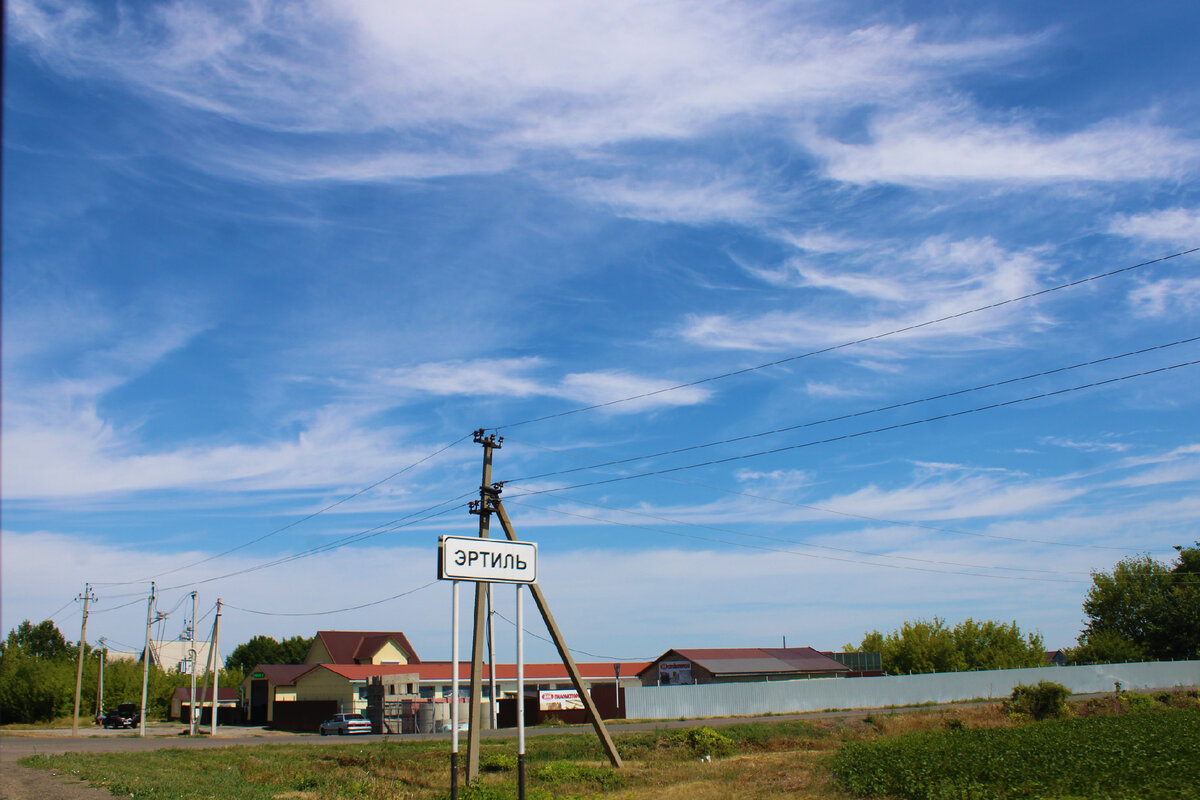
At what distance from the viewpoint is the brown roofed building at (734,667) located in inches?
2581

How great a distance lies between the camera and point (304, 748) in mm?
33469

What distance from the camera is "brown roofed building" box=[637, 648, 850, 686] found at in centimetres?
6556

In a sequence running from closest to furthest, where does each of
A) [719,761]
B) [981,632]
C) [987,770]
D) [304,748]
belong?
[987,770] → [719,761] → [304,748] → [981,632]

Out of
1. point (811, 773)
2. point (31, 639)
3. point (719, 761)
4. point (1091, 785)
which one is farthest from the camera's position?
point (31, 639)

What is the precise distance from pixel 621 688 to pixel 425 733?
42.2 feet

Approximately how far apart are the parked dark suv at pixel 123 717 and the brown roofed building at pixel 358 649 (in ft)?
45.5

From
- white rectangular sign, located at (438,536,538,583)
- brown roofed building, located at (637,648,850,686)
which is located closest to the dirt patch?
white rectangular sign, located at (438,536,538,583)

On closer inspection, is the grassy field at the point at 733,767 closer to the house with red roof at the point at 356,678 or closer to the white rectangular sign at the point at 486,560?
the white rectangular sign at the point at 486,560

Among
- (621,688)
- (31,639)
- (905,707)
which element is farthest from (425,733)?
(31,639)

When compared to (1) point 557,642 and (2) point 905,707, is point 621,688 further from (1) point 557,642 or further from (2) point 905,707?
(1) point 557,642

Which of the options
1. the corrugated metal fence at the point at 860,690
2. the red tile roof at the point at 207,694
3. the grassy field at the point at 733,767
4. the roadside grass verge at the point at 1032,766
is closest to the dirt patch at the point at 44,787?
Result: the grassy field at the point at 733,767

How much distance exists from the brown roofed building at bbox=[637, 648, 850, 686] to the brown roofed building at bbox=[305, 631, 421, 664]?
2102 centimetres

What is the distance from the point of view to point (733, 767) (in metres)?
22.6

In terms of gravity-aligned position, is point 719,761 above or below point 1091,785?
below
